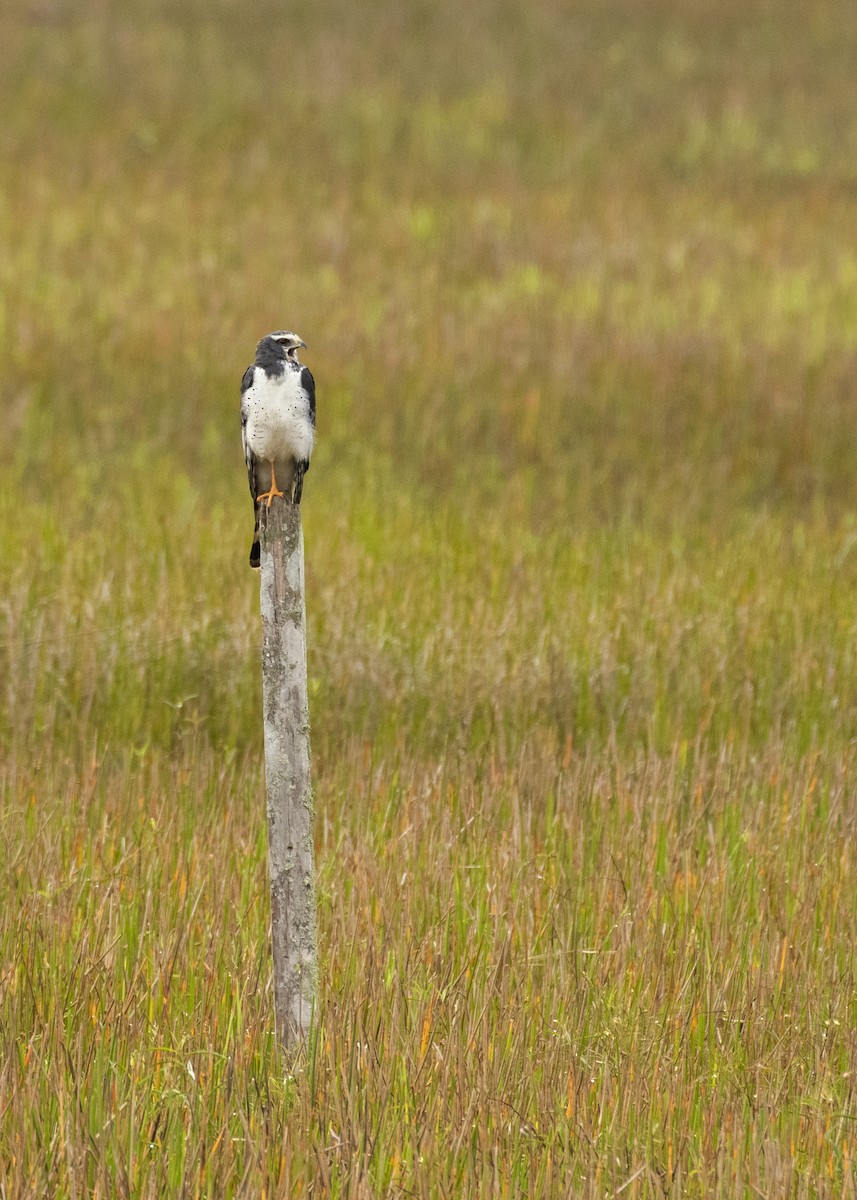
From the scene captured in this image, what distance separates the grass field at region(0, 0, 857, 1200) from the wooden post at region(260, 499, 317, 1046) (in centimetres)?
14

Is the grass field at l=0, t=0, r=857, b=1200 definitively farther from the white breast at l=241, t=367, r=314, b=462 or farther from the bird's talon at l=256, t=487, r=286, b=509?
the white breast at l=241, t=367, r=314, b=462

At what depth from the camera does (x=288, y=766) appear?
3.34 m

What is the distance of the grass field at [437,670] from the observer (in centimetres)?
307

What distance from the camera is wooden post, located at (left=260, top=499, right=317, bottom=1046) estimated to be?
329 cm

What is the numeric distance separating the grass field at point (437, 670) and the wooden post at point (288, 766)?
14cm

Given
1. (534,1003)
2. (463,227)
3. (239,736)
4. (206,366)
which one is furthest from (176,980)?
(463,227)

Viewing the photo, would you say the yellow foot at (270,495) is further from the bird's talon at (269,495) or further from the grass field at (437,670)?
the grass field at (437,670)

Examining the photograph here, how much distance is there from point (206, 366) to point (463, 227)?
14.1ft

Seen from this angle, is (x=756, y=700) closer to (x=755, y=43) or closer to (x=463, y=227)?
(x=463, y=227)

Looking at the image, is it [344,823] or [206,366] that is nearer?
[344,823]

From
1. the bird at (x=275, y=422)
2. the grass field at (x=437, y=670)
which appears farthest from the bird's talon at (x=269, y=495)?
the grass field at (x=437, y=670)

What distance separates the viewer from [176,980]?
3566 mm

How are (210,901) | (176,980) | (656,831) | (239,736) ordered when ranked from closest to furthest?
(176,980) → (210,901) → (656,831) → (239,736)

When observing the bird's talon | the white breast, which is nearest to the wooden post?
the bird's talon
